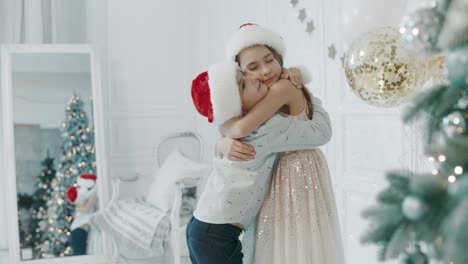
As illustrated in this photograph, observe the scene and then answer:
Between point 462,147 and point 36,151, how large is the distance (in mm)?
4024

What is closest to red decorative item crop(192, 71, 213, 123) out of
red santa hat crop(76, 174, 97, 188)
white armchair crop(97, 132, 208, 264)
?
white armchair crop(97, 132, 208, 264)

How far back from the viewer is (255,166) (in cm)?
190

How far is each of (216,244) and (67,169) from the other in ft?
9.16

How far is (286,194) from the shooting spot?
1924 mm

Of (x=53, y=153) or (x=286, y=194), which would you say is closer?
(x=286, y=194)

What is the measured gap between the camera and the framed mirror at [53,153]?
4.34 metres

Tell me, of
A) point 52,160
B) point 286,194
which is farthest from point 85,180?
point 286,194

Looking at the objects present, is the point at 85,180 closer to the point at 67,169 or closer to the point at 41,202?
the point at 67,169

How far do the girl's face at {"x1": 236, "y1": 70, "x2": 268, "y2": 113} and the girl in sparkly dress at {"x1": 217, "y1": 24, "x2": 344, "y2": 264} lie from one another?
0.12 ft

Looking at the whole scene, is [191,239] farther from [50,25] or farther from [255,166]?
[50,25]

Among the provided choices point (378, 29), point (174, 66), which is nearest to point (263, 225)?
point (378, 29)

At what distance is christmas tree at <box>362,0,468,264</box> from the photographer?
79 centimetres

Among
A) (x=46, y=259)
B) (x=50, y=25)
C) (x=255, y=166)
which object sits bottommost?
(x=46, y=259)

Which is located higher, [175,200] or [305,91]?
[305,91]
